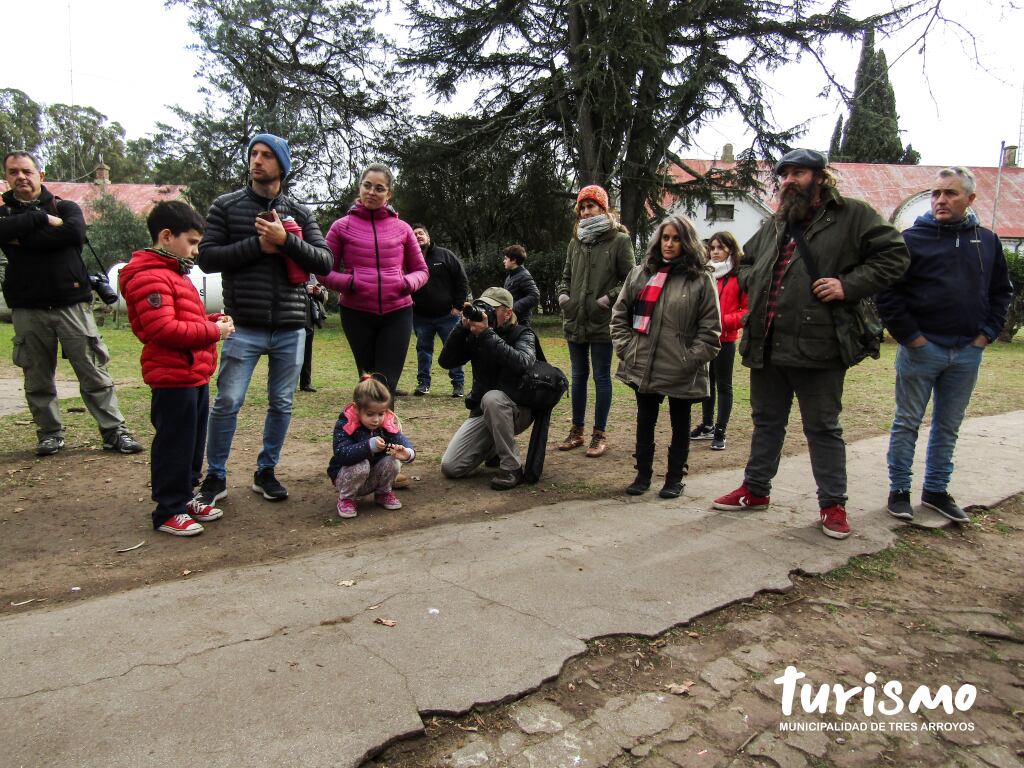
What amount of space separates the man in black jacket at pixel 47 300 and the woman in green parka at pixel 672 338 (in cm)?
366

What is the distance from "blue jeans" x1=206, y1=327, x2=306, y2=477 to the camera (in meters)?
4.00

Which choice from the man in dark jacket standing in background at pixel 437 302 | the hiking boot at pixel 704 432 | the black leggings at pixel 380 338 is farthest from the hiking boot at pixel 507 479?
the man in dark jacket standing in background at pixel 437 302

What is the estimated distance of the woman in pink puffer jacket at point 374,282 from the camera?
4742mm

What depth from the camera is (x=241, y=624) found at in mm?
2723

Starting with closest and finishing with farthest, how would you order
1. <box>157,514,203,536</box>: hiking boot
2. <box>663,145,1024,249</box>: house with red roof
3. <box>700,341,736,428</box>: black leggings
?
1. <box>157,514,203,536</box>: hiking boot
2. <box>700,341,736,428</box>: black leggings
3. <box>663,145,1024,249</box>: house with red roof

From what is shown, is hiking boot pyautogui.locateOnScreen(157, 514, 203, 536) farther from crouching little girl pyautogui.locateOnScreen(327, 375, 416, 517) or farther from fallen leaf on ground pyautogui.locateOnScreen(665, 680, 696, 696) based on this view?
fallen leaf on ground pyautogui.locateOnScreen(665, 680, 696, 696)

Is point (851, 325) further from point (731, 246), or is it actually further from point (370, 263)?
point (370, 263)

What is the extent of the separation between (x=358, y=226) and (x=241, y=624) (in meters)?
2.91

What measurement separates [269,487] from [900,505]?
12.6 ft

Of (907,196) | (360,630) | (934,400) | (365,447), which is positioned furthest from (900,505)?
(907,196)

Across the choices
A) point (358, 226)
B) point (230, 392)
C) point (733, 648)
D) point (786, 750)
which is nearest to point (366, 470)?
point (230, 392)

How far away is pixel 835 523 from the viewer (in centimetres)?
404

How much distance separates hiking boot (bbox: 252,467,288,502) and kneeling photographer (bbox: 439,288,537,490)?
1.12m

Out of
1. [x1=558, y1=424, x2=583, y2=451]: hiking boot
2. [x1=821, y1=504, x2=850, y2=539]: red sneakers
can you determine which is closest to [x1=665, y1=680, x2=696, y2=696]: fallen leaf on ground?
[x1=821, y1=504, x2=850, y2=539]: red sneakers
